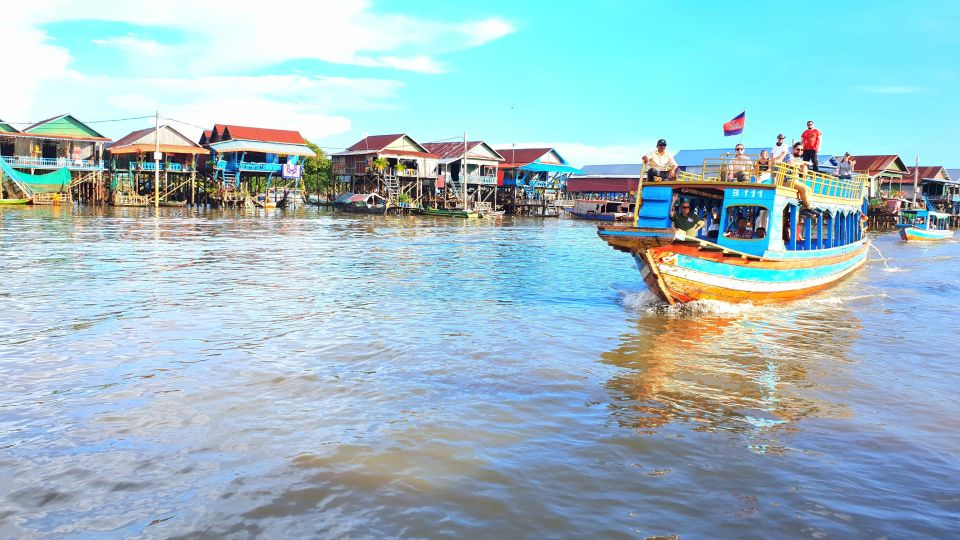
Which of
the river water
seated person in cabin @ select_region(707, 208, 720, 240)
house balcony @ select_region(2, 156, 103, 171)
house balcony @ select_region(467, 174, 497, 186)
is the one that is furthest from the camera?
house balcony @ select_region(467, 174, 497, 186)

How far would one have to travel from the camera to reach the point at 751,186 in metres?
13.1

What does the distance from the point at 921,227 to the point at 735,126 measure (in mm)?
32898

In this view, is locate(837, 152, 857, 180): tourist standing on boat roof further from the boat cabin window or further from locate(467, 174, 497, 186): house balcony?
locate(467, 174, 497, 186): house balcony

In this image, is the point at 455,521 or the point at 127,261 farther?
the point at 127,261

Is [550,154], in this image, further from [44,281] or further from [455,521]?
[455,521]

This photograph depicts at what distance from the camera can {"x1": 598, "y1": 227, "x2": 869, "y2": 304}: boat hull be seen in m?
11.6

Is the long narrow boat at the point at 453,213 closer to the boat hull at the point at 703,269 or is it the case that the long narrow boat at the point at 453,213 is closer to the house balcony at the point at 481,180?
the house balcony at the point at 481,180

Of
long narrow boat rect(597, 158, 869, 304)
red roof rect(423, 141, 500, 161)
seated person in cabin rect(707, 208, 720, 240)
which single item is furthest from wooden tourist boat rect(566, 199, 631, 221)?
seated person in cabin rect(707, 208, 720, 240)

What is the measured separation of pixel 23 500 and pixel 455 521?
2.99m

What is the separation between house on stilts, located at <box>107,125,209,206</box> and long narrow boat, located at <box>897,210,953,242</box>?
2012 inches

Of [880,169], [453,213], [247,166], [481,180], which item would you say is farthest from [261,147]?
[880,169]

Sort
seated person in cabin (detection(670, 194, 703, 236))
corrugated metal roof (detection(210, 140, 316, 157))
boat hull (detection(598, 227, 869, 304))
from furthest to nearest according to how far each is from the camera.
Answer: corrugated metal roof (detection(210, 140, 316, 157)) < seated person in cabin (detection(670, 194, 703, 236)) < boat hull (detection(598, 227, 869, 304))

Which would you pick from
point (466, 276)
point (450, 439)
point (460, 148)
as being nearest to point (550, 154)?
point (460, 148)

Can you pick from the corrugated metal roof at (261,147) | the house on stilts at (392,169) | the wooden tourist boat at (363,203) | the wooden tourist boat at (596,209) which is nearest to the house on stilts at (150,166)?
the corrugated metal roof at (261,147)
